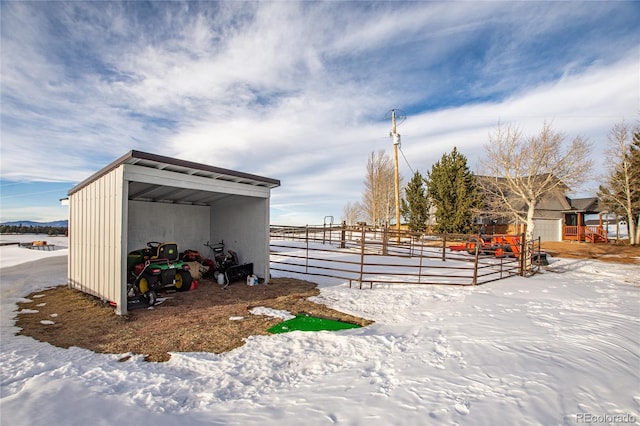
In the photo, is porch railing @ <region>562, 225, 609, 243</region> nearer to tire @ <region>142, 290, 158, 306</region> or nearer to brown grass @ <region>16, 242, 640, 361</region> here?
brown grass @ <region>16, 242, 640, 361</region>

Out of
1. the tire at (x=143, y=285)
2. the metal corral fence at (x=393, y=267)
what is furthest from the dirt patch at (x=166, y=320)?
the metal corral fence at (x=393, y=267)

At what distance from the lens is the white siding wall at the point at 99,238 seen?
526 cm

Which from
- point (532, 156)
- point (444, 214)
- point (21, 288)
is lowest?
point (21, 288)

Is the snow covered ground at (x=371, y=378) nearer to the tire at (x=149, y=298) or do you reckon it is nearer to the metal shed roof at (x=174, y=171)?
the tire at (x=149, y=298)

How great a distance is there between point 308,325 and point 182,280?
3614mm

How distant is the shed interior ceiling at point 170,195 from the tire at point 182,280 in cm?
197

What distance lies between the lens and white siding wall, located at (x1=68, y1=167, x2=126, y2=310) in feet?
17.3

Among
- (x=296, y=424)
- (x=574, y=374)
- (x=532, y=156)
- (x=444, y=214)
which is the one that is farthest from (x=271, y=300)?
(x=444, y=214)

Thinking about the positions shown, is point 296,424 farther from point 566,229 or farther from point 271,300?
point 566,229

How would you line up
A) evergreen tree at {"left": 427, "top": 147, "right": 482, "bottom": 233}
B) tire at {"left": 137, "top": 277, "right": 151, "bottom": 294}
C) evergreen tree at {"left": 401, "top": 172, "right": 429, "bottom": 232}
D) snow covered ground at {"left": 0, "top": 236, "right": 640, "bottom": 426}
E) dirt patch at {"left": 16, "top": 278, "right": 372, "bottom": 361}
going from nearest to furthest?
snow covered ground at {"left": 0, "top": 236, "right": 640, "bottom": 426} < dirt patch at {"left": 16, "top": 278, "right": 372, "bottom": 361} < tire at {"left": 137, "top": 277, "right": 151, "bottom": 294} < evergreen tree at {"left": 427, "top": 147, "right": 482, "bottom": 233} < evergreen tree at {"left": 401, "top": 172, "right": 429, "bottom": 232}

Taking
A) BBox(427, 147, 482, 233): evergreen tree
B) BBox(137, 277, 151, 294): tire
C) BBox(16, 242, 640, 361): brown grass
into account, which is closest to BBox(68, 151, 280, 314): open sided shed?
BBox(16, 242, 640, 361): brown grass

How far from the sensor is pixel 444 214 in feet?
58.3

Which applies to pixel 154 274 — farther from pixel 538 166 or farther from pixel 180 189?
pixel 538 166

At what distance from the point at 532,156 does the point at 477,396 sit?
493 inches
